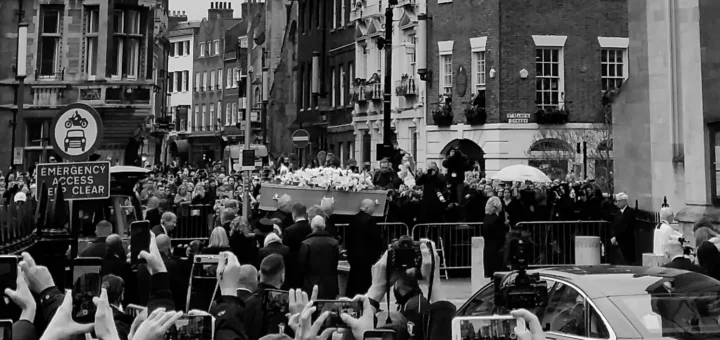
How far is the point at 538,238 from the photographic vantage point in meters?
20.0

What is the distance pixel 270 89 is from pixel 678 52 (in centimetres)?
5113

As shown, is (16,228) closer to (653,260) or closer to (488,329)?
(488,329)

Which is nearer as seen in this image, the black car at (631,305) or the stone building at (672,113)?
the black car at (631,305)

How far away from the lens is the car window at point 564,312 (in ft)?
27.1

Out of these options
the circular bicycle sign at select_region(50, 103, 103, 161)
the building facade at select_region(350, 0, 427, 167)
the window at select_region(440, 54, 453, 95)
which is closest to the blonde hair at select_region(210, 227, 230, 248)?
the circular bicycle sign at select_region(50, 103, 103, 161)

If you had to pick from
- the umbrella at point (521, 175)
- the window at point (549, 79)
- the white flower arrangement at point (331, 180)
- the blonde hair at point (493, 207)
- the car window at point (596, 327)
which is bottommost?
the car window at point (596, 327)

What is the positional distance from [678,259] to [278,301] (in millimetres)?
6089

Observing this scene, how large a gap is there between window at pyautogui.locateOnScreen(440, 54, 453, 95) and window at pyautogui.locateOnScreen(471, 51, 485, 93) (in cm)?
134

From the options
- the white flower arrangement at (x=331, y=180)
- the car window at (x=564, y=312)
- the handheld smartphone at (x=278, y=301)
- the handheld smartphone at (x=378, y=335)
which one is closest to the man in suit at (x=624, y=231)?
the white flower arrangement at (x=331, y=180)

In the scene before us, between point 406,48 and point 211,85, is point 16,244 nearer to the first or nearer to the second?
point 406,48

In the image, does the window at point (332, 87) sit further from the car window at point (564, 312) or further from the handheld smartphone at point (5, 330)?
the handheld smartphone at point (5, 330)

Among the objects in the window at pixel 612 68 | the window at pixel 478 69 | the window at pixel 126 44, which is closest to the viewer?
the window at pixel 478 69

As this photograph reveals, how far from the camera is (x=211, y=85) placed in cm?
10500

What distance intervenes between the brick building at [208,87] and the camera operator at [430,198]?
81.2 metres
